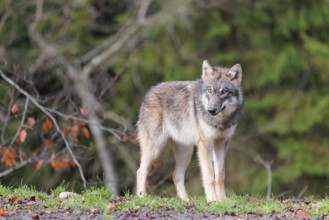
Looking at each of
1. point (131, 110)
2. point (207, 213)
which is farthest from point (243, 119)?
point (207, 213)

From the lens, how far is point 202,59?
23156 mm

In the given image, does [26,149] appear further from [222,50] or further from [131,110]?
[222,50]

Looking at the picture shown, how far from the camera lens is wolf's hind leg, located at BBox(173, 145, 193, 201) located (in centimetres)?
1177

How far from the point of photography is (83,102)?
1717cm

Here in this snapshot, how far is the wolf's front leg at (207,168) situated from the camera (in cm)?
1098

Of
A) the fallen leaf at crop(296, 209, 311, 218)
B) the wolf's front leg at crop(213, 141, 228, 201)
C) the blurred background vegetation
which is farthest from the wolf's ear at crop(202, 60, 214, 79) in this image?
the blurred background vegetation

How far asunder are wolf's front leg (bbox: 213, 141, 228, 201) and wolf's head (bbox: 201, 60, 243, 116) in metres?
0.47

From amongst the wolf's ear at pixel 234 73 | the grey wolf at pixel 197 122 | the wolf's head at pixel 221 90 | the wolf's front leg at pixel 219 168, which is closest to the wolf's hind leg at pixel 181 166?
the grey wolf at pixel 197 122

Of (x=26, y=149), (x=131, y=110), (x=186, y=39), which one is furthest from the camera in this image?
(x=186, y=39)

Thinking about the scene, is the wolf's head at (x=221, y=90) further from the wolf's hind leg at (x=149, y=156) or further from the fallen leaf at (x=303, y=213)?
the fallen leaf at (x=303, y=213)

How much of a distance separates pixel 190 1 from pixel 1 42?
181 inches

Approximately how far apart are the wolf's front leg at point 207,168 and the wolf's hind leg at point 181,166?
705 millimetres

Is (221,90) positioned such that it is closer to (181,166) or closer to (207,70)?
(207,70)

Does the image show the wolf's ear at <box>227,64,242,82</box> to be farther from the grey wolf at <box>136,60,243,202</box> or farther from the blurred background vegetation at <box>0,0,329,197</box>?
the blurred background vegetation at <box>0,0,329,197</box>
